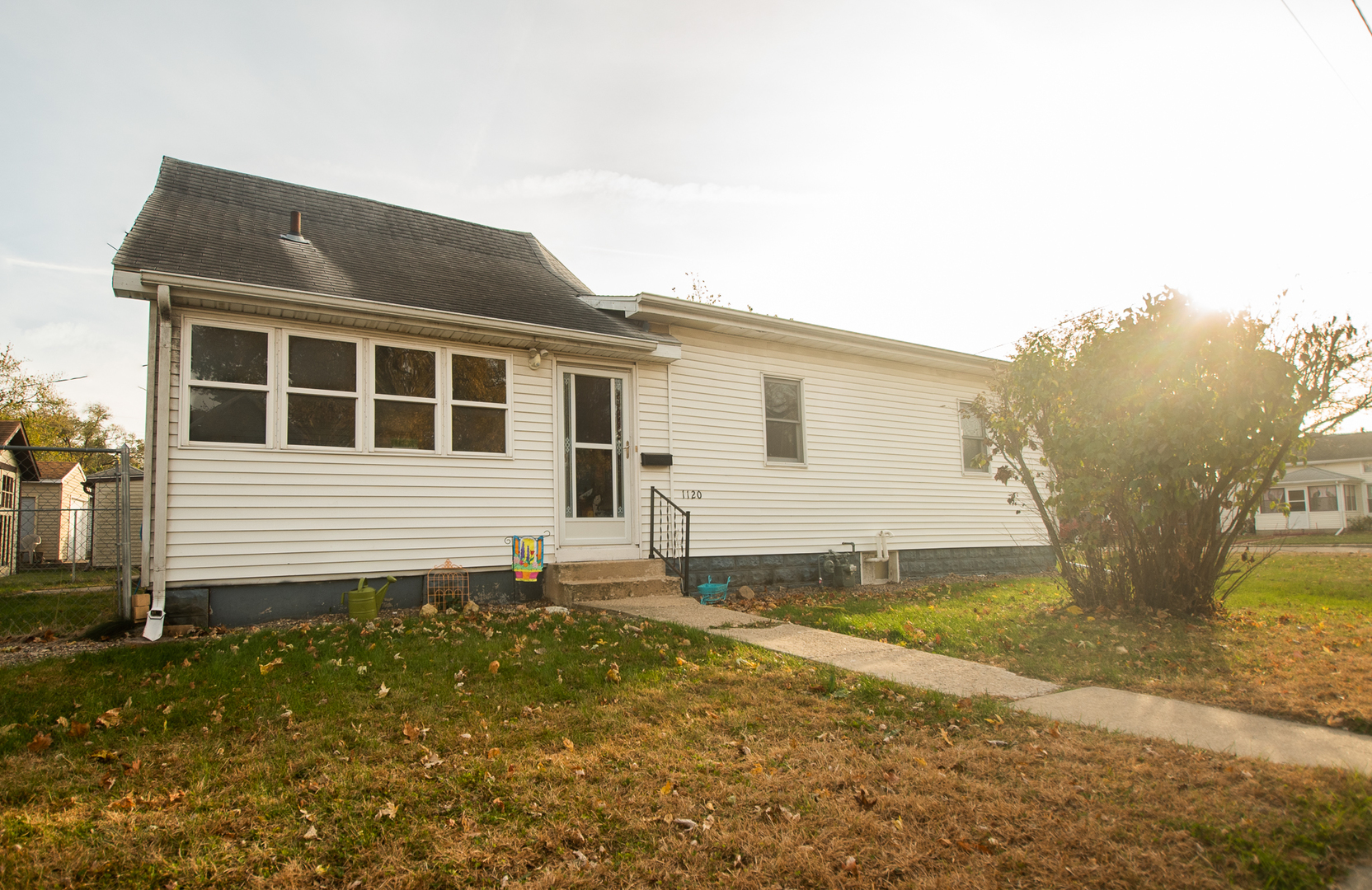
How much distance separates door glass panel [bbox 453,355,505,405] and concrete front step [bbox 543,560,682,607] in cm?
220

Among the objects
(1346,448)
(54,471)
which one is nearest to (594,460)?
(54,471)

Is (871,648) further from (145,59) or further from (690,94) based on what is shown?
(145,59)

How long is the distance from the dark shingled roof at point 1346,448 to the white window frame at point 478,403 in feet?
125

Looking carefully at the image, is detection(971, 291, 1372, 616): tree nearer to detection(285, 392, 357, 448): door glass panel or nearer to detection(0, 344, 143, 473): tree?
detection(285, 392, 357, 448): door glass panel

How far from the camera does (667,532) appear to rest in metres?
9.60

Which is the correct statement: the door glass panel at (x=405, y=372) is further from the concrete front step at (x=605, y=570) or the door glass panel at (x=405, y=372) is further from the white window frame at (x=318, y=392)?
the concrete front step at (x=605, y=570)

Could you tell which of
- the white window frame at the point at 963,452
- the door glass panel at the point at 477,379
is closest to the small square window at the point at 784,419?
the white window frame at the point at 963,452

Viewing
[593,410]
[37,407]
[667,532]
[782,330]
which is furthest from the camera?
[37,407]

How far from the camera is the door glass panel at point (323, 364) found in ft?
25.0

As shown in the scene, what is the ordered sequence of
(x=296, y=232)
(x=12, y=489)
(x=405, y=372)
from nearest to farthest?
1. (x=405, y=372)
2. (x=296, y=232)
3. (x=12, y=489)

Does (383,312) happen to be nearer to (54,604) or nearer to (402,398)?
(402,398)

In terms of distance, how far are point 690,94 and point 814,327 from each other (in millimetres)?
3681

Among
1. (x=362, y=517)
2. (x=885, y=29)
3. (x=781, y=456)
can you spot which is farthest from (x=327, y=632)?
(x=885, y=29)

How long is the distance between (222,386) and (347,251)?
9.24ft
